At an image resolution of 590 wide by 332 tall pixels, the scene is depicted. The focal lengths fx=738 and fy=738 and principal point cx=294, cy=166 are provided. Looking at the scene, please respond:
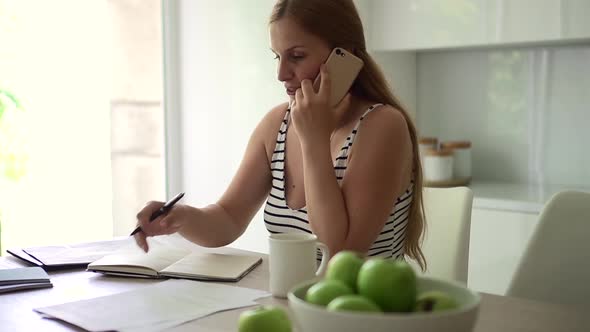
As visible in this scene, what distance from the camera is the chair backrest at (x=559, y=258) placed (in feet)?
4.90

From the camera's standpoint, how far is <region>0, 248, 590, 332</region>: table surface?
1107mm

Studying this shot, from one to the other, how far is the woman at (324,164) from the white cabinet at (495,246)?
90 centimetres

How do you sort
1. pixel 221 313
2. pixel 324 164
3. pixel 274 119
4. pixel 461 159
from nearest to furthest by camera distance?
pixel 221 313 < pixel 324 164 < pixel 274 119 < pixel 461 159

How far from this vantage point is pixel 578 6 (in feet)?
8.06

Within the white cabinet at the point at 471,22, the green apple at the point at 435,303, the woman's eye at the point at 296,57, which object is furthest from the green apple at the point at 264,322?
the white cabinet at the point at 471,22

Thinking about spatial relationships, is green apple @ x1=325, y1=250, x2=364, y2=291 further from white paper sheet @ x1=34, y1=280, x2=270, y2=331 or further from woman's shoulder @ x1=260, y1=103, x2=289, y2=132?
woman's shoulder @ x1=260, y1=103, x2=289, y2=132

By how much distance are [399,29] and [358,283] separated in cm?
223

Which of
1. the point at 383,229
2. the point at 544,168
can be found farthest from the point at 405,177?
the point at 544,168

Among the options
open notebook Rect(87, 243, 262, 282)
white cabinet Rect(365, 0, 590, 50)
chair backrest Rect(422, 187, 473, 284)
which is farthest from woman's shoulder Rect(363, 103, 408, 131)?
white cabinet Rect(365, 0, 590, 50)

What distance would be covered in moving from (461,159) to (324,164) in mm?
1569

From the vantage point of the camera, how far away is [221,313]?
1.17 meters

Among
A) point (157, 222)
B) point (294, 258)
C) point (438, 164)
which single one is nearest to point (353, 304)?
point (294, 258)

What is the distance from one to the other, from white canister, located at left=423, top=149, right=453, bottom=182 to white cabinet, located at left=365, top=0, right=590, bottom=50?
405 mm

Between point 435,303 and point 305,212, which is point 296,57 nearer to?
point 305,212
